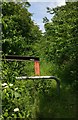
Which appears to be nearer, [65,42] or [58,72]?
[65,42]

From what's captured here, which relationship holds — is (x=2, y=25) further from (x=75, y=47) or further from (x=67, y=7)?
(x=67, y=7)

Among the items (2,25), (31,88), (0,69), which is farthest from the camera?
(31,88)

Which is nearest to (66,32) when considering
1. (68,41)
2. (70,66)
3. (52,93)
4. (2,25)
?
(68,41)

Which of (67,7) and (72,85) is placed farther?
(67,7)

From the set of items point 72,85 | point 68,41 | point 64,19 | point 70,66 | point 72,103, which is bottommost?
point 72,103

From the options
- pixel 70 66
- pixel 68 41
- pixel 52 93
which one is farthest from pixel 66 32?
pixel 52 93

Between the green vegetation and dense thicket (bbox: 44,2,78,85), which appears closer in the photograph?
the green vegetation

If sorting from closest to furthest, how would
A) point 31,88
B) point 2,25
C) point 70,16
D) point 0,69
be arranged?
point 0,69, point 2,25, point 31,88, point 70,16

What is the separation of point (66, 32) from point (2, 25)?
481 cm

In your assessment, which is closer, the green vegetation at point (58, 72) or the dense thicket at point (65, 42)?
the green vegetation at point (58, 72)

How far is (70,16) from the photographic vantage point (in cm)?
846

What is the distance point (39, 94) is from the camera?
7.87 m

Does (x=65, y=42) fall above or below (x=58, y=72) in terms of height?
above

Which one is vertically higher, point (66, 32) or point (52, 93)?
point (66, 32)
